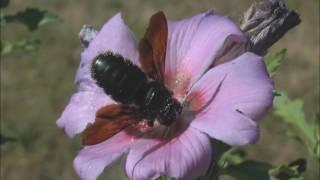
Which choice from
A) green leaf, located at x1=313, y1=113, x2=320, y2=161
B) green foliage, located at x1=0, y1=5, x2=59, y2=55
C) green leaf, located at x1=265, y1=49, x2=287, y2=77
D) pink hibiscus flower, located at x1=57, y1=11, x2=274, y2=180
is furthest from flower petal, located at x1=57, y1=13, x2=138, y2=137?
green foliage, located at x1=0, y1=5, x2=59, y2=55

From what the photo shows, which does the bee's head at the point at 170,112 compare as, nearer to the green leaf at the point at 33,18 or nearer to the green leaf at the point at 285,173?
the green leaf at the point at 285,173

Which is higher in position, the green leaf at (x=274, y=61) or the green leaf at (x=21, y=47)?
the green leaf at (x=274, y=61)

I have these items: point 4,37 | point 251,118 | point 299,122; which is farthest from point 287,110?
point 4,37

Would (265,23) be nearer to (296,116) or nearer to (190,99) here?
(190,99)

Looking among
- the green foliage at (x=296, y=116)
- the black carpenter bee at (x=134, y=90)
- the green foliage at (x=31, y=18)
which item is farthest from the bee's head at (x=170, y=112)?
the green foliage at (x=31, y=18)

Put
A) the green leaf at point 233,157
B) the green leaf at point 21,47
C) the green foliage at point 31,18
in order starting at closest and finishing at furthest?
the green leaf at point 233,157 → the green foliage at point 31,18 → the green leaf at point 21,47

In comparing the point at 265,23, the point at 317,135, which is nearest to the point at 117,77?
the point at 265,23
